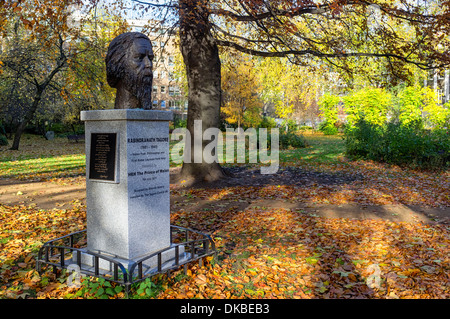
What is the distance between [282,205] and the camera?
7.99 meters

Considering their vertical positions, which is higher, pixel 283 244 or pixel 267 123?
pixel 267 123

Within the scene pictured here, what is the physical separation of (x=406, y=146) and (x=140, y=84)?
12.2 meters

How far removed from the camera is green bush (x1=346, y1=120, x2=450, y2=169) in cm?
1334

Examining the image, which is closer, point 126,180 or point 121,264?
point 121,264

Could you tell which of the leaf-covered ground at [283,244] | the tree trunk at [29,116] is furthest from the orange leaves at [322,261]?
the tree trunk at [29,116]

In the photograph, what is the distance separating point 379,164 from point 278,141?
7.69 metres

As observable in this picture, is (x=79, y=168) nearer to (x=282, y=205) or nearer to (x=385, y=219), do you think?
(x=282, y=205)

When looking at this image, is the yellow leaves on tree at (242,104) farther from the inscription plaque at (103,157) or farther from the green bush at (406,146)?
the inscription plaque at (103,157)

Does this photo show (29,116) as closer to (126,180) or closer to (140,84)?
(140,84)

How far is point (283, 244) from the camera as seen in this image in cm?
547

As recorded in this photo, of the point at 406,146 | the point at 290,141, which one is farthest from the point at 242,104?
the point at 406,146

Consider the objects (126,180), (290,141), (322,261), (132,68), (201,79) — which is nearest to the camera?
(126,180)

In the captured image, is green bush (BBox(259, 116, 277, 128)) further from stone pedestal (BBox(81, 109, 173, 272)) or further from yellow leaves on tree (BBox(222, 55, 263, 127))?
stone pedestal (BBox(81, 109, 173, 272))

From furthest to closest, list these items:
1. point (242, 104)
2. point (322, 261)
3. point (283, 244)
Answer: point (242, 104) → point (283, 244) → point (322, 261)
